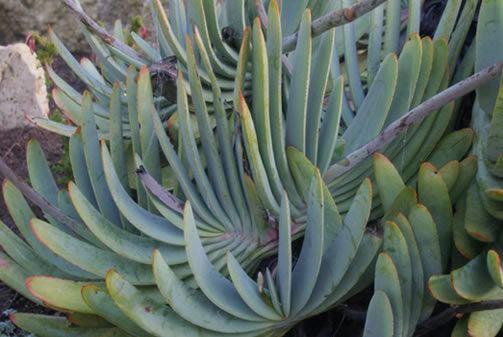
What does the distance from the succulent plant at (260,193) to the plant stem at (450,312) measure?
0.19 ft

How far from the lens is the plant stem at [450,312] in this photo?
121 cm

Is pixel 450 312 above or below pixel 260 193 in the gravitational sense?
below

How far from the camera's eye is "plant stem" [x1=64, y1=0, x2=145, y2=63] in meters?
1.67

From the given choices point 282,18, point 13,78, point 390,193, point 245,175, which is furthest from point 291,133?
point 13,78

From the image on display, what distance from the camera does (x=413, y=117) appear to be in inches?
52.4

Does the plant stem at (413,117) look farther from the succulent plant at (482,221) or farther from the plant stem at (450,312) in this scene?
the plant stem at (450,312)

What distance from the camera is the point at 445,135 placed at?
1.45 metres

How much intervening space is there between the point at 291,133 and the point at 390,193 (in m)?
Result: 0.22

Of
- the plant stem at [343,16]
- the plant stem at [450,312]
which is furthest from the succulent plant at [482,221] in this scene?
the plant stem at [343,16]

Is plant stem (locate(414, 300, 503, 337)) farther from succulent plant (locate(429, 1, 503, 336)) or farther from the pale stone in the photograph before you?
the pale stone

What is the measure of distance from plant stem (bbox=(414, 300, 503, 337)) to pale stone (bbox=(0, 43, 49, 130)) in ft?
8.04

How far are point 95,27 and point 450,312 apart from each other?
3.13 ft

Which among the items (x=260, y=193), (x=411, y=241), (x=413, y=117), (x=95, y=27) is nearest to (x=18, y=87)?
(x=95, y=27)

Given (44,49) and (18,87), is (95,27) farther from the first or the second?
(44,49)
